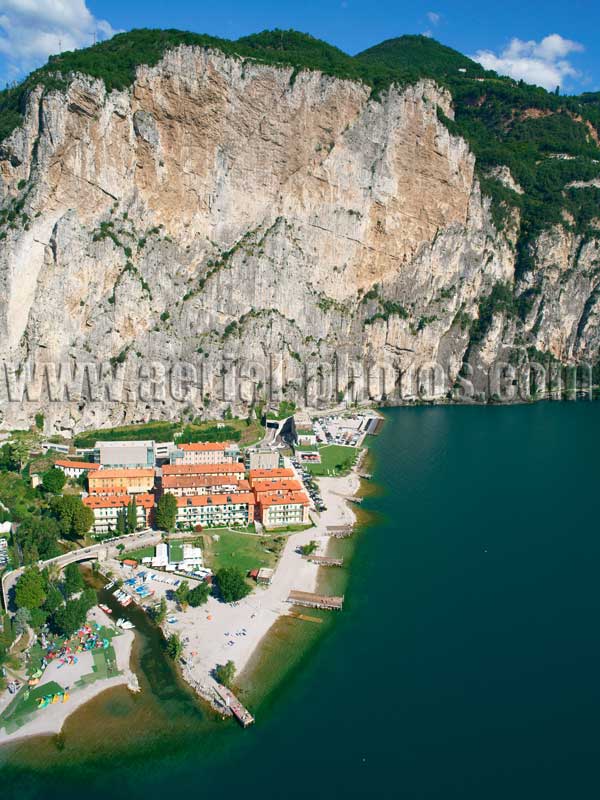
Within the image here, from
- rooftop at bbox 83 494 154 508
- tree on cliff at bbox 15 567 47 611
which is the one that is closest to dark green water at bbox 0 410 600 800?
tree on cliff at bbox 15 567 47 611

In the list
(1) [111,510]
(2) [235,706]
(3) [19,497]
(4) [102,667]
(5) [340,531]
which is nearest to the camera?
(2) [235,706]

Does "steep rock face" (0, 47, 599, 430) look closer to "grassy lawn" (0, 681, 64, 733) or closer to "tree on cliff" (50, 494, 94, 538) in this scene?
"tree on cliff" (50, 494, 94, 538)

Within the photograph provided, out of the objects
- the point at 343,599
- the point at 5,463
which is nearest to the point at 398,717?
the point at 343,599

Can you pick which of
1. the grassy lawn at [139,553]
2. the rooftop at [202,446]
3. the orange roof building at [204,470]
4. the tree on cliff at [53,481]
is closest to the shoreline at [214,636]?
the grassy lawn at [139,553]

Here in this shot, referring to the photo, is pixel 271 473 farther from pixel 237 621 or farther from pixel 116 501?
pixel 237 621

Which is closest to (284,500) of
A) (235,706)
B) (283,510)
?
(283,510)

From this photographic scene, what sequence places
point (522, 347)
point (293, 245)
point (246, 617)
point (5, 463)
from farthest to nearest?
point (522, 347)
point (293, 245)
point (5, 463)
point (246, 617)

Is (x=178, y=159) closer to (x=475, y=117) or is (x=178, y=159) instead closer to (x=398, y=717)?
(x=398, y=717)
